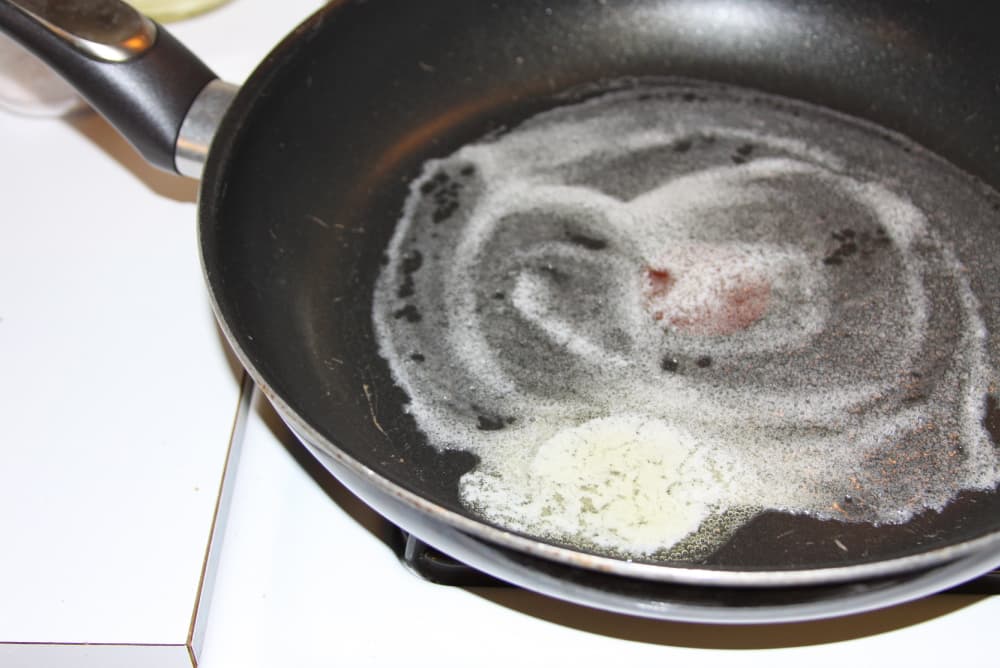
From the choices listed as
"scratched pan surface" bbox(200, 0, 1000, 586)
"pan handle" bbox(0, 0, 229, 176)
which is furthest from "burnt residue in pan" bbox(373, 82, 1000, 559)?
"pan handle" bbox(0, 0, 229, 176)

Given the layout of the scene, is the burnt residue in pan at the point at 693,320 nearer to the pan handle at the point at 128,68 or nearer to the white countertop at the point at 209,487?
the white countertop at the point at 209,487

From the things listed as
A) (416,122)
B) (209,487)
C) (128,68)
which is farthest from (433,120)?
(209,487)

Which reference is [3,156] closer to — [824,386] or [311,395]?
[311,395]

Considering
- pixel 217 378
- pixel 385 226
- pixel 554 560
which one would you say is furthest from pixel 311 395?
pixel 554 560

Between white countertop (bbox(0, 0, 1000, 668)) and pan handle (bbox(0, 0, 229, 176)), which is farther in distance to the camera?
pan handle (bbox(0, 0, 229, 176))

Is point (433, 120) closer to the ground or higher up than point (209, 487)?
higher up

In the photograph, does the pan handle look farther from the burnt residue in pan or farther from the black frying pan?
the burnt residue in pan

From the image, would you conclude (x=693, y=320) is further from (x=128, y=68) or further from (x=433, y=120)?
(x=128, y=68)
